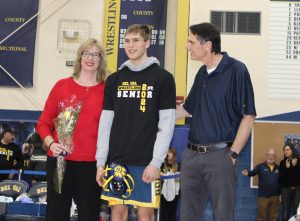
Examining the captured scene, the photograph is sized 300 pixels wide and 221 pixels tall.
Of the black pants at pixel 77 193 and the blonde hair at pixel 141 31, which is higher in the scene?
the blonde hair at pixel 141 31

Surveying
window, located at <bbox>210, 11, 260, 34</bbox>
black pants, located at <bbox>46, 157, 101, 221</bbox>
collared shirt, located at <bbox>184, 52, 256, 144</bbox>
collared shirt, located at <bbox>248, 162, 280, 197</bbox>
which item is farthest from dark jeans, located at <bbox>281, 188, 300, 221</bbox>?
black pants, located at <bbox>46, 157, 101, 221</bbox>

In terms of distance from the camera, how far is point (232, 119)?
275cm

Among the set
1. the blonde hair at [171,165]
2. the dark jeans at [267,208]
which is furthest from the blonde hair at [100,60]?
the dark jeans at [267,208]

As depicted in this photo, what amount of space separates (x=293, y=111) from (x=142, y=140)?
660 centimetres

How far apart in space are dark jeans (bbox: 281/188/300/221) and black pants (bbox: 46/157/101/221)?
5752mm

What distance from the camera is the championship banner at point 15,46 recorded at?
8859 mm

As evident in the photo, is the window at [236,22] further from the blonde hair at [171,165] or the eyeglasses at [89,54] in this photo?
the eyeglasses at [89,54]

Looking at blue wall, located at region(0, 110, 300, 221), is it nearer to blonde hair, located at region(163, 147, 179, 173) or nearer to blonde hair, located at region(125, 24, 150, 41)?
blonde hair, located at region(163, 147, 179, 173)

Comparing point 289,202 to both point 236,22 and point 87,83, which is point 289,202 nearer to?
point 236,22

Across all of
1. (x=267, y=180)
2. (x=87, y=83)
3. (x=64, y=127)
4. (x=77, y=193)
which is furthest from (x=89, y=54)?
(x=267, y=180)

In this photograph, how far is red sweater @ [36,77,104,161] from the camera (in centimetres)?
275

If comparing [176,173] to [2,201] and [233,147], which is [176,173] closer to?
[2,201]

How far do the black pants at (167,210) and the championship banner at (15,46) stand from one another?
3.84m

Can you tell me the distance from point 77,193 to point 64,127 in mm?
439
